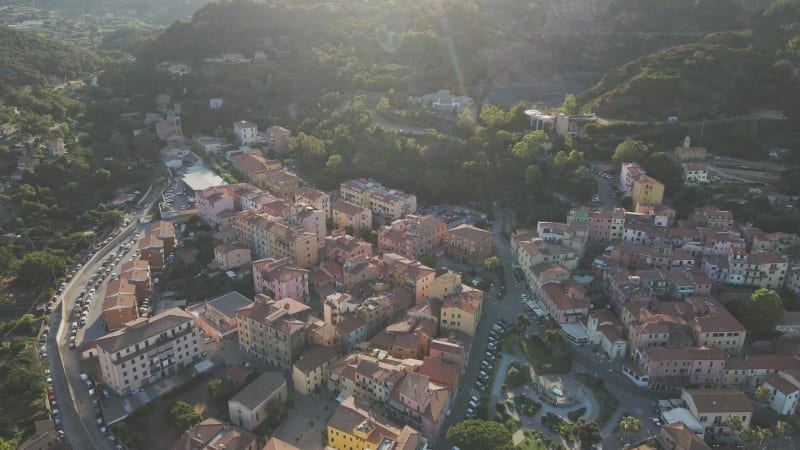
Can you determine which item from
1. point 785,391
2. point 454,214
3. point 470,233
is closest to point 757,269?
point 785,391

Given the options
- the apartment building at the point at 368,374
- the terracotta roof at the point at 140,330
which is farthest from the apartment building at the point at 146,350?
the apartment building at the point at 368,374

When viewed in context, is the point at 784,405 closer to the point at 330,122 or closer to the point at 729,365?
the point at 729,365

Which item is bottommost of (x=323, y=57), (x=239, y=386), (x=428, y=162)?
(x=239, y=386)

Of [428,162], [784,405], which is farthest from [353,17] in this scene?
[784,405]

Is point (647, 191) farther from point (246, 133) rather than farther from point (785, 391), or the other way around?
point (246, 133)

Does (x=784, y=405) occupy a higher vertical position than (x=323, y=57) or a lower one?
lower

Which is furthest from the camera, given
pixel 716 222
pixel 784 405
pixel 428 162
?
pixel 428 162

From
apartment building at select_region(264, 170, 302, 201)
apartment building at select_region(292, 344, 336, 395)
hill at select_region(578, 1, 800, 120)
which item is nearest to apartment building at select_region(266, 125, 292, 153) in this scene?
apartment building at select_region(264, 170, 302, 201)

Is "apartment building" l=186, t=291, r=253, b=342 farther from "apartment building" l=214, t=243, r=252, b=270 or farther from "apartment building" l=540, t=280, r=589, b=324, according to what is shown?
"apartment building" l=540, t=280, r=589, b=324
